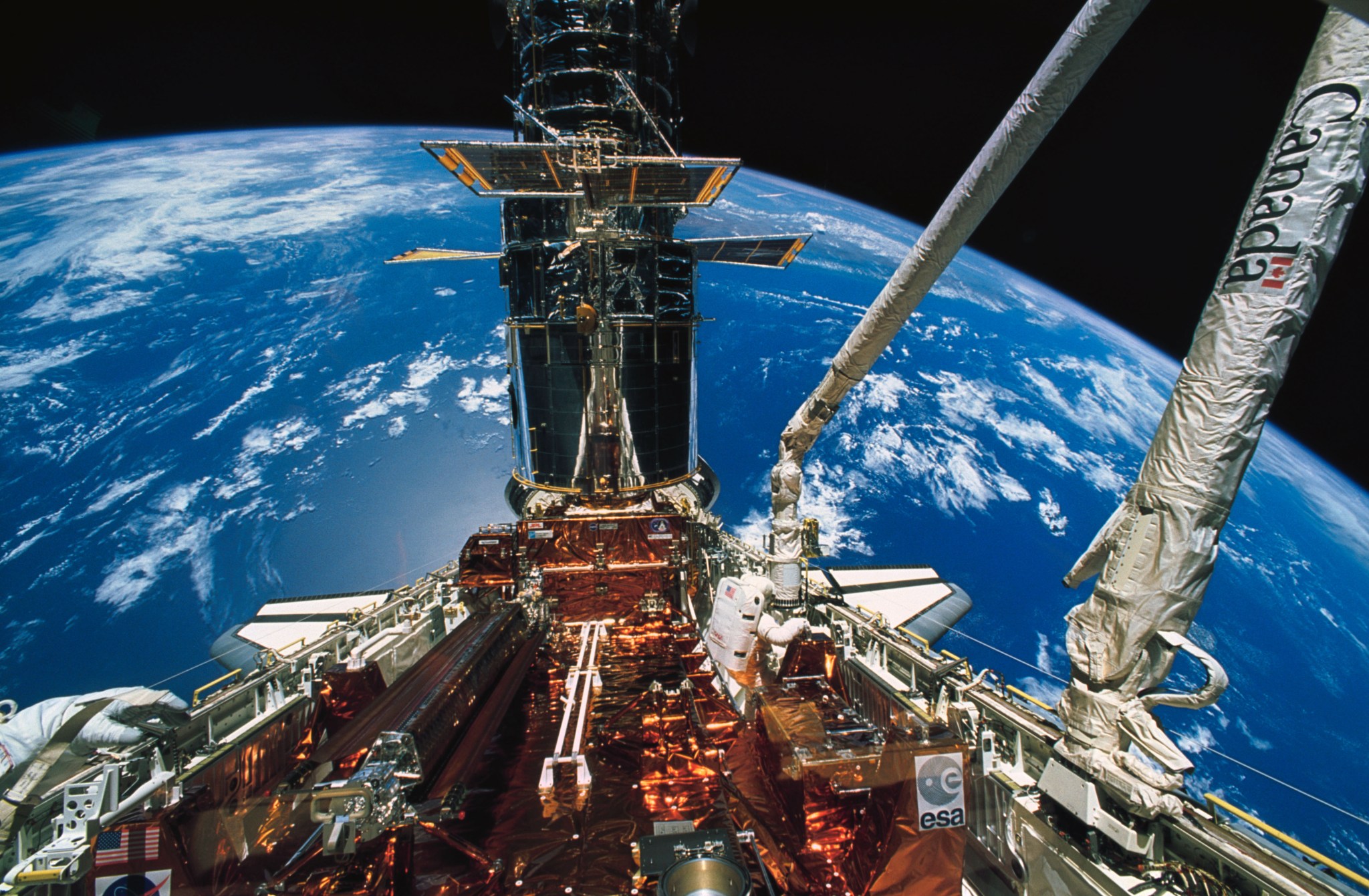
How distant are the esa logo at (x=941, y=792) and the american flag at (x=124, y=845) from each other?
11.8 feet

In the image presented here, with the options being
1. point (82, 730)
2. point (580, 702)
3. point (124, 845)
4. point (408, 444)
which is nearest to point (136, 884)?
point (124, 845)

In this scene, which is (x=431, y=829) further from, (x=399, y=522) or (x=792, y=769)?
(x=399, y=522)

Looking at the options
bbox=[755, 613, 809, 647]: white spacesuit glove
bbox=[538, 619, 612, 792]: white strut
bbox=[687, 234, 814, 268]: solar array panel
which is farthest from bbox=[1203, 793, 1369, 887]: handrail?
bbox=[687, 234, 814, 268]: solar array panel

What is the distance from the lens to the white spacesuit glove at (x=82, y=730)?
117 inches

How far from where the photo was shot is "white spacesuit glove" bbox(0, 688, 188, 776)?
298cm

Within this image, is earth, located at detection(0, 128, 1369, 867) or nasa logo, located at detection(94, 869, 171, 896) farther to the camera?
earth, located at detection(0, 128, 1369, 867)

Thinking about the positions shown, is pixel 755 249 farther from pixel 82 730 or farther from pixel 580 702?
pixel 82 730

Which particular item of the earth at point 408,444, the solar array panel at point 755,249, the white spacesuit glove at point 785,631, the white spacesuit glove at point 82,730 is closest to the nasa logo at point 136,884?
the white spacesuit glove at point 82,730

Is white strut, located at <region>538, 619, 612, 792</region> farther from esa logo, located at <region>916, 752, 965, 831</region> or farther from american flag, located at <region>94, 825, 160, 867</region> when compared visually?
esa logo, located at <region>916, 752, 965, 831</region>

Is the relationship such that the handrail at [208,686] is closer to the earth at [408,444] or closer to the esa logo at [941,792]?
the esa logo at [941,792]

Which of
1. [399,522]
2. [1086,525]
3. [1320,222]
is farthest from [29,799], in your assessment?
[1086,525]

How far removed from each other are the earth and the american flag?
20233mm

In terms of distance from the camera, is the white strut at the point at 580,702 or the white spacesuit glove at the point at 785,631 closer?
the white strut at the point at 580,702

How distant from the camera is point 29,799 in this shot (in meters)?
2.80
